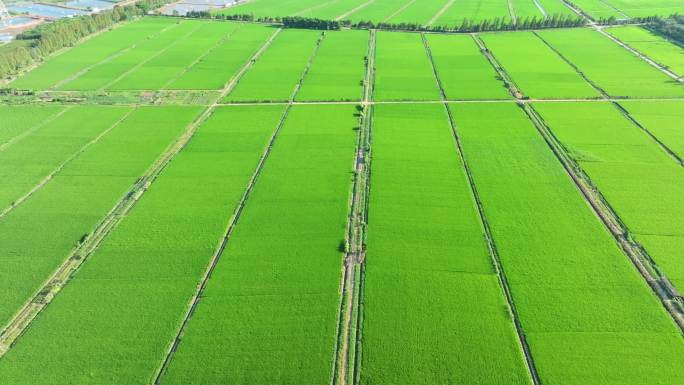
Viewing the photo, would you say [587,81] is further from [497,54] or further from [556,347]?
[556,347]

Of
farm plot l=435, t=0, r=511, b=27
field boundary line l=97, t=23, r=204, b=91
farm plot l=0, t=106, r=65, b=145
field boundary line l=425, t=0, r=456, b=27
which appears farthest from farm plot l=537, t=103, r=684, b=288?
farm plot l=0, t=106, r=65, b=145

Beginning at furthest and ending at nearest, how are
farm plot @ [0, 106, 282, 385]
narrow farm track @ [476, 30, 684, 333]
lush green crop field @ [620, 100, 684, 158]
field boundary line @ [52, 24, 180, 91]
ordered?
field boundary line @ [52, 24, 180, 91] → lush green crop field @ [620, 100, 684, 158] → narrow farm track @ [476, 30, 684, 333] → farm plot @ [0, 106, 282, 385]

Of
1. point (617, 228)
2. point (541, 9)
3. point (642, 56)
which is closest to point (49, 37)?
point (617, 228)

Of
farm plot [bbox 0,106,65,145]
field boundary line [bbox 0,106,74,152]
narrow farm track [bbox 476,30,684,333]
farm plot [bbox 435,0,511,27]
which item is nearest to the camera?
narrow farm track [bbox 476,30,684,333]

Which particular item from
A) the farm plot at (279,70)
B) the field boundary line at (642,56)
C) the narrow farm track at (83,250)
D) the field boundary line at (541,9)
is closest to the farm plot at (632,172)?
the field boundary line at (642,56)

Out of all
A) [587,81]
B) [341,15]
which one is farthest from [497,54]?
[341,15]

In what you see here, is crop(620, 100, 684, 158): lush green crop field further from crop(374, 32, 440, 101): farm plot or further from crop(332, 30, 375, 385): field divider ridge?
crop(332, 30, 375, 385): field divider ridge

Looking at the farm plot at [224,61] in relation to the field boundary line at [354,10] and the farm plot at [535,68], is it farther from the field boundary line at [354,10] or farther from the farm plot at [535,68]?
the farm plot at [535,68]
